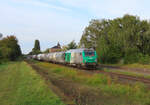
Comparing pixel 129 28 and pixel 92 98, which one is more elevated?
pixel 129 28

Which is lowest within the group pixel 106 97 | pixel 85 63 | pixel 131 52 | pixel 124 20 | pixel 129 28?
pixel 106 97

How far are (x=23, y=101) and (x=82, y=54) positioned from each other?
1582 centimetres

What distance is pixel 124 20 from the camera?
34.5 meters

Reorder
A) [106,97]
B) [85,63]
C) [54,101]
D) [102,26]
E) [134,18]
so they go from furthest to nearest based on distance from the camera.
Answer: [102,26] → [134,18] → [85,63] → [106,97] → [54,101]

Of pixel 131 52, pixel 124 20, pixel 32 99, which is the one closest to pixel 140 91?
pixel 32 99

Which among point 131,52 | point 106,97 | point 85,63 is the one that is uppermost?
point 131,52

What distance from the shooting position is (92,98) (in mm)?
7496

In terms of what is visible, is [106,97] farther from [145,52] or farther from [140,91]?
[145,52]

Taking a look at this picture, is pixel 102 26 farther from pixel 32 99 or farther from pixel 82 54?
pixel 32 99

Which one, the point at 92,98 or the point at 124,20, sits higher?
the point at 124,20

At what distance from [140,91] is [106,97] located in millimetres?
2222

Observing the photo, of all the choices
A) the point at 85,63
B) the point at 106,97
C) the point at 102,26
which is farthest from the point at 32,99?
the point at 102,26

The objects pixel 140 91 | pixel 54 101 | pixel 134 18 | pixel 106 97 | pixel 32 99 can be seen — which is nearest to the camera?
pixel 54 101

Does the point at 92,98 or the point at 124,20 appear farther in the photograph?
the point at 124,20
